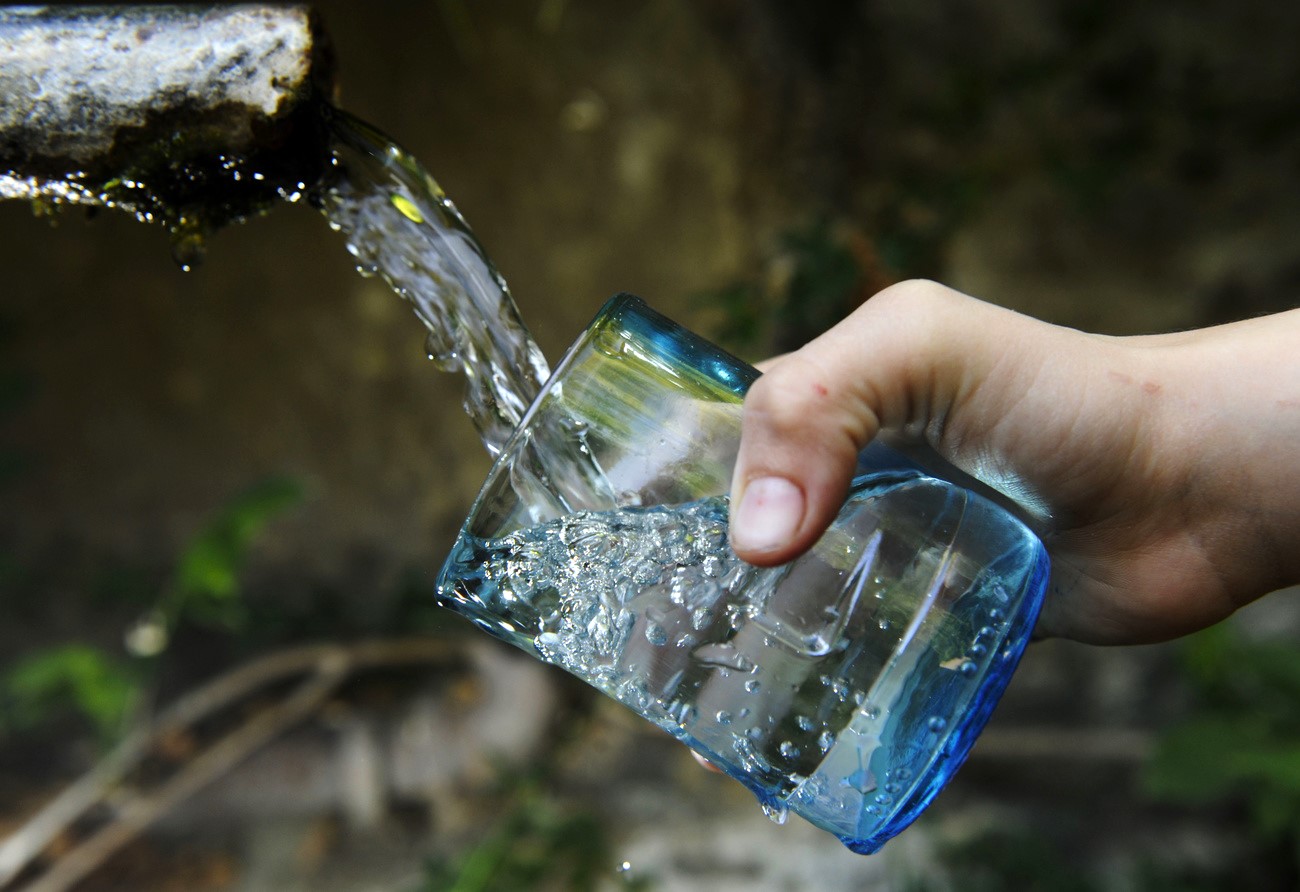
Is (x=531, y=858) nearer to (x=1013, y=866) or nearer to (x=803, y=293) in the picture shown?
(x=1013, y=866)

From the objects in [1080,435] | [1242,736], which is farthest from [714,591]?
[1242,736]

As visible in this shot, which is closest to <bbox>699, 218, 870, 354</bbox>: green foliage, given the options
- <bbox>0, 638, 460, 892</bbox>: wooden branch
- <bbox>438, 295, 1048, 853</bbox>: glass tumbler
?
<bbox>438, 295, 1048, 853</bbox>: glass tumbler

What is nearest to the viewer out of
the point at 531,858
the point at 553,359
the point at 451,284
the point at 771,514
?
the point at 771,514

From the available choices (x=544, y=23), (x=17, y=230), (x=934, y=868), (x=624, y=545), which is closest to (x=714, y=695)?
(x=624, y=545)

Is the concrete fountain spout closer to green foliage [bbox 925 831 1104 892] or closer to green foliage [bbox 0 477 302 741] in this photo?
green foliage [bbox 0 477 302 741]

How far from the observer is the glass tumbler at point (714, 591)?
826 mm

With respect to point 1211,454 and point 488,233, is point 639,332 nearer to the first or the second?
point 1211,454

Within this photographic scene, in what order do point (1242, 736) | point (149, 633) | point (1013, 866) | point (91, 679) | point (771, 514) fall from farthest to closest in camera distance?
point (149, 633) < point (91, 679) < point (1013, 866) < point (1242, 736) < point (771, 514)

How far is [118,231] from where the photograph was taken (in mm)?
2928

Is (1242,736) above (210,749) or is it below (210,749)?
above

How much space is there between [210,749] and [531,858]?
1.10m

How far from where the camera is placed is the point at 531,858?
2395 millimetres

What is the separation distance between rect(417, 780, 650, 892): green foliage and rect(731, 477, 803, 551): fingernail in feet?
5.67

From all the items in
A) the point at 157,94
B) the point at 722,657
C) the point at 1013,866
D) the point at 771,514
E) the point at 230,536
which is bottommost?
the point at 1013,866
